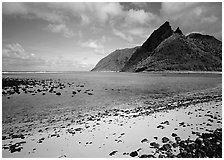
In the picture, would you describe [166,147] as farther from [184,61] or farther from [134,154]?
[184,61]

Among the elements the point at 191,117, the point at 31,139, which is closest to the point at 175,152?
the point at 191,117

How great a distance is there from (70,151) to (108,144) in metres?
2.02

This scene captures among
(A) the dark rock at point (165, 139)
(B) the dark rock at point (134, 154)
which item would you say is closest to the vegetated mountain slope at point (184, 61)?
(A) the dark rock at point (165, 139)

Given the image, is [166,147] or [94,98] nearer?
[166,147]

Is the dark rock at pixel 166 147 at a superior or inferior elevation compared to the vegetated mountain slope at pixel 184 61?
inferior

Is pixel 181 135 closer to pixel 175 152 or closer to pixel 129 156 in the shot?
pixel 175 152

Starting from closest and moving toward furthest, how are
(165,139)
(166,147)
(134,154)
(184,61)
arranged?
1. (134,154)
2. (166,147)
3. (165,139)
4. (184,61)

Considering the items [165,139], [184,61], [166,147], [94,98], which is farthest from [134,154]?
[184,61]

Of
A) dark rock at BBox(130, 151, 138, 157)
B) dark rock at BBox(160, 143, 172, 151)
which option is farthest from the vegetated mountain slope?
dark rock at BBox(130, 151, 138, 157)

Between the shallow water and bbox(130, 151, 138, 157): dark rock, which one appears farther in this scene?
the shallow water

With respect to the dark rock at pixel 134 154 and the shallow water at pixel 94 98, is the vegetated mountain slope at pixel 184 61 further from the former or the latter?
the dark rock at pixel 134 154

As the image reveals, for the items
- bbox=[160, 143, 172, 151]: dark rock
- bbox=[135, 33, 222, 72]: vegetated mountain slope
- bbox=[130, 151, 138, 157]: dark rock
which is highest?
bbox=[135, 33, 222, 72]: vegetated mountain slope

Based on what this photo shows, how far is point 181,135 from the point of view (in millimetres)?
9008

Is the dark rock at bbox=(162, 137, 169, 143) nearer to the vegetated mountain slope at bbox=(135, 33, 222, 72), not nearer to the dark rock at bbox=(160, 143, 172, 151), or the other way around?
the dark rock at bbox=(160, 143, 172, 151)
